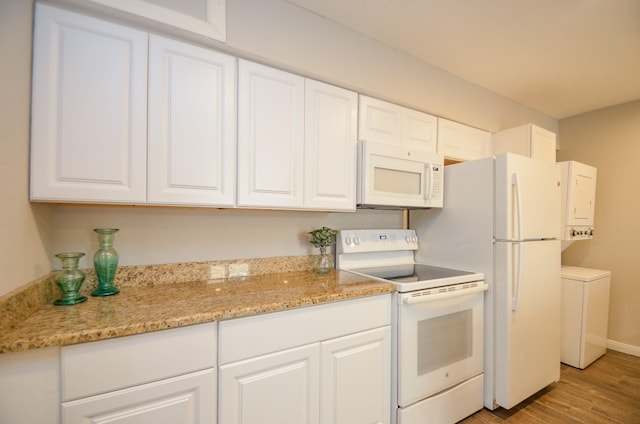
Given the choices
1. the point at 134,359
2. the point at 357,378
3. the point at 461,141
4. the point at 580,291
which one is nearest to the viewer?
the point at 134,359

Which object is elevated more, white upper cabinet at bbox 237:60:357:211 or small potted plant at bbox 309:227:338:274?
white upper cabinet at bbox 237:60:357:211

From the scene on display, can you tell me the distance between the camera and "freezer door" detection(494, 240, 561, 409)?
1791 mm

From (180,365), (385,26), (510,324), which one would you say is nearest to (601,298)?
(510,324)

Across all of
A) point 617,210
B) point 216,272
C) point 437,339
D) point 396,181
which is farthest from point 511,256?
point 617,210

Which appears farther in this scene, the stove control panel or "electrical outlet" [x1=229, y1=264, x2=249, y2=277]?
the stove control panel

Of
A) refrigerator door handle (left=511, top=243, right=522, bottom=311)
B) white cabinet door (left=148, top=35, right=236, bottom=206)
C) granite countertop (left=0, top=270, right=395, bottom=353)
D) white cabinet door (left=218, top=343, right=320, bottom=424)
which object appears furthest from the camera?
refrigerator door handle (left=511, top=243, right=522, bottom=311)

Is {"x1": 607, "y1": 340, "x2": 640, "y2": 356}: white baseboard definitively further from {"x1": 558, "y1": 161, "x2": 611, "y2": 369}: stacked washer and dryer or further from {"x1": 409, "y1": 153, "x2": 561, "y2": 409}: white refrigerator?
{"x1": 409, "y1": 153, "x2": 561, "y2": 409}: white refrigerator

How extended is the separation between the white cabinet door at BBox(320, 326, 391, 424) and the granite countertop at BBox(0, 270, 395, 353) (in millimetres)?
239

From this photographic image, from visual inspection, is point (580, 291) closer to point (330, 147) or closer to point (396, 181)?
point (396, 181)

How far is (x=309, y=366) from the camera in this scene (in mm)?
1278

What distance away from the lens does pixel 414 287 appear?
1.57 metres

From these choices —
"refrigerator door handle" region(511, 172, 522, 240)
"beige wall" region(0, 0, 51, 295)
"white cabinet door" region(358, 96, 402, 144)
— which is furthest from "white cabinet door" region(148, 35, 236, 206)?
"refrigerator door handle" region(511, 172, 522, 240)

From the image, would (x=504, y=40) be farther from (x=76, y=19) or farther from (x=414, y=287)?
(x=76, y=19)

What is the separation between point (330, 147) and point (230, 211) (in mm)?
720
